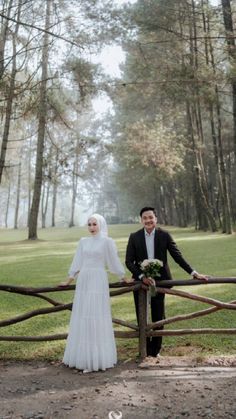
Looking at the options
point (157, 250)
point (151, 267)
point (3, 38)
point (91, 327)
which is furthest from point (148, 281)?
point (3, 38)

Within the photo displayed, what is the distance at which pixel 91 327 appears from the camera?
4.98 m

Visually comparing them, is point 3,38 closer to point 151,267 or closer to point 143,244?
point 143,244

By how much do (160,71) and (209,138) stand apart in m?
24.3

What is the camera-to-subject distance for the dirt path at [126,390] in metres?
3.94

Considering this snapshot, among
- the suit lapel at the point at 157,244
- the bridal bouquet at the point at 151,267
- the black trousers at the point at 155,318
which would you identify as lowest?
the black trousers at the point at 155,318

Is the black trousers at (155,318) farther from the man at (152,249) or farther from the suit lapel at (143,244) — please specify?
the suit lapel at (143,244)

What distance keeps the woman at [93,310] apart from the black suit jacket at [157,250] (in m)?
0.24

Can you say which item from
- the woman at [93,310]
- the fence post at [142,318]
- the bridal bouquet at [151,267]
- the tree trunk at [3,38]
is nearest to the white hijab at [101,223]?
the woman at [93,310]

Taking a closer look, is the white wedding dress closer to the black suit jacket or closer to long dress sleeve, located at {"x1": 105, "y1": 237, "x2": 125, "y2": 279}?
long dress sleeve, located at {"x1": 105, "y1": 237, "x2": 125, "y2": 279}

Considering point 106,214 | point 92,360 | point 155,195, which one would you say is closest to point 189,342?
point 92,360

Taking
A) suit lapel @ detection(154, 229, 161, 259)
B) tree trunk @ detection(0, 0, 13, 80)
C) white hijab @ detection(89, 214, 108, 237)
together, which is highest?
tree trunk @ detection(0, 0, 13, 80)

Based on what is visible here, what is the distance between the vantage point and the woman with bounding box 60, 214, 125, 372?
Answer: 16.4 feet

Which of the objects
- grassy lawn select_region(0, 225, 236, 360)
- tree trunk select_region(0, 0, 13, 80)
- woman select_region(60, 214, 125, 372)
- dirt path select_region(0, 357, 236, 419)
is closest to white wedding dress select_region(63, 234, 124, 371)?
woman select_region(60, 214, 125, 372)

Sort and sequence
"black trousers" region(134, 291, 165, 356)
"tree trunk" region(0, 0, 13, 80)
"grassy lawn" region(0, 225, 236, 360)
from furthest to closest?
"tree trunk" region(0, 0, 13, 80), "grassy lawn" region(0, 225, 236, 360), "black trousers" region(134, 291, 165, 356)
